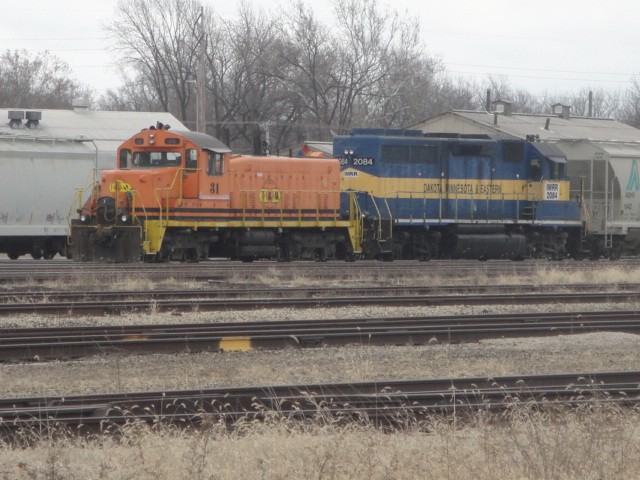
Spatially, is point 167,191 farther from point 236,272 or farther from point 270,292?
point 270,292

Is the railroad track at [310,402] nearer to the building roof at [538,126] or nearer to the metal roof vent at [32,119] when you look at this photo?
the metal roof vent at [32,119]

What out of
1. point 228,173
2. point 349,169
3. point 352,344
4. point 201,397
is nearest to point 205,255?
point 228,173

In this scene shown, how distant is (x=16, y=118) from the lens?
97.1 ft

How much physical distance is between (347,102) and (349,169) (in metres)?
29.9

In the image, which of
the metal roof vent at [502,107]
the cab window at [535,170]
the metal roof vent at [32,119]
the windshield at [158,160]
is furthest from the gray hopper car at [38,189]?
the metal roof vent at [502,107]

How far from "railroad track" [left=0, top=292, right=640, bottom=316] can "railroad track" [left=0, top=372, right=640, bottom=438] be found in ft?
21.0

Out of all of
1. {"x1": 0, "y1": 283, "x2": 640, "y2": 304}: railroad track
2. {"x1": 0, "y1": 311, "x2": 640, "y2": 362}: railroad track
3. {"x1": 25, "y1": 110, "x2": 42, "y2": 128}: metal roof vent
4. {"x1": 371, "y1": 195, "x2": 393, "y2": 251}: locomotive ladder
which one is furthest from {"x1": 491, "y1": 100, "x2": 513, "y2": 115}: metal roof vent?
{"x1": 0, "y1": 311, "x2": 640, "y2": 362}: railroad track

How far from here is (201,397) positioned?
7.50 m

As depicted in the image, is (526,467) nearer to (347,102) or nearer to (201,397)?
(201,397)

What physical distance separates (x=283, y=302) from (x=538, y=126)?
106 feet

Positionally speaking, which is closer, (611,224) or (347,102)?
(611,224)

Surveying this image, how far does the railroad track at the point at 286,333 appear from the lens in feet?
36.2

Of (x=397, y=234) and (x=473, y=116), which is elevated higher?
(x=473, y=116)

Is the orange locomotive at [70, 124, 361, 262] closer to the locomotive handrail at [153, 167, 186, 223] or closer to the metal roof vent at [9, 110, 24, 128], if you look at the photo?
the locomotive handrail at [153, 167, 186, 223]
